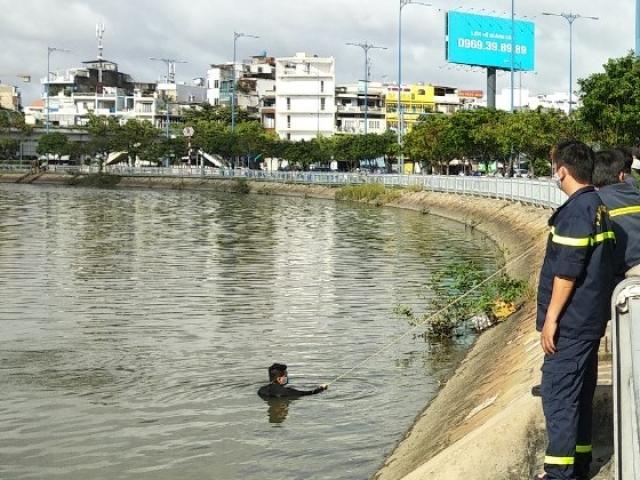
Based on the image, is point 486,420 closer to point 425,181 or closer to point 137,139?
point 425,181

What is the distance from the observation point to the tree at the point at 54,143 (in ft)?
389

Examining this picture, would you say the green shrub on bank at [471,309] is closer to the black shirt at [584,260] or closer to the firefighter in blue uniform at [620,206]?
the firefighter in blue uniform at [620,206]

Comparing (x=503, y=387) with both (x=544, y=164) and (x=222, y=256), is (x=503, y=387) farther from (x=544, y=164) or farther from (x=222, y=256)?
(x=544, y=164)

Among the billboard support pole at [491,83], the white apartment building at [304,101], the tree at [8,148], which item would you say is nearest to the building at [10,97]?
the tree at [8,148]

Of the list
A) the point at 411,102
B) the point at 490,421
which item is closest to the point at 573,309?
the point at 490,421

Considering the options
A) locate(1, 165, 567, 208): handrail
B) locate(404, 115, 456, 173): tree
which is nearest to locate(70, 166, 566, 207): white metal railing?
locate(1, 165, 567, 208): handrail

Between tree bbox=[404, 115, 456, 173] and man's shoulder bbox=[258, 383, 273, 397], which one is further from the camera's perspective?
tree bbox=[404, 115, 456, 173]

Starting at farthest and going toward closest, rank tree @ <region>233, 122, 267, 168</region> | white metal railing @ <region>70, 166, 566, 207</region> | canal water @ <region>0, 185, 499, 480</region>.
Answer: tree @ <region>233, 122, 267, 168</region>
white metal railing @ <region>70, 166, 566, 207</region>
canal water @ <region>0, 185, 499, 480</region>

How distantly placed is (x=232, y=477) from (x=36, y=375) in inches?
196

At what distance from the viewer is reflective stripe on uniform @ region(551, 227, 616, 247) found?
17.4ft

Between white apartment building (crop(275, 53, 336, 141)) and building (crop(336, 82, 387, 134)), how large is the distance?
2340 mm

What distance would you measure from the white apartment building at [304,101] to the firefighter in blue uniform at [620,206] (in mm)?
115743

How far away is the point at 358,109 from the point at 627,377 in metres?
123

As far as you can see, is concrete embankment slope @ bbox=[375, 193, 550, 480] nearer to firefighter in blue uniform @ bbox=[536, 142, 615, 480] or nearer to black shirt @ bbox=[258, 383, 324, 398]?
firefighter in blue uniform @ bbox=[536, 142, 615, 480]
